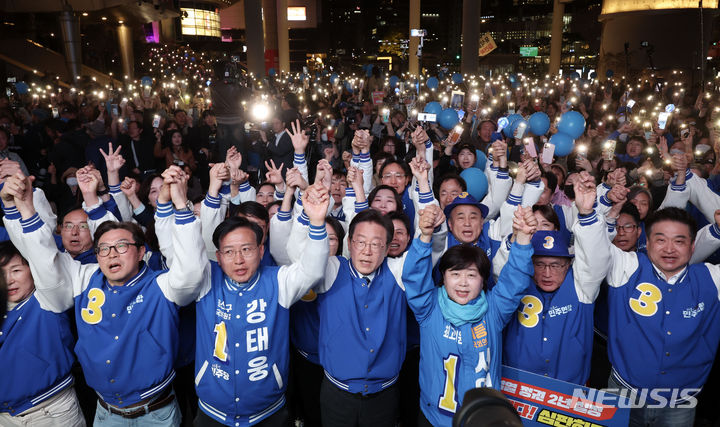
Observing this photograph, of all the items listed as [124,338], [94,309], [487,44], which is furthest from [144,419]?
[487,44]

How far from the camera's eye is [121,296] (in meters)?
2.57

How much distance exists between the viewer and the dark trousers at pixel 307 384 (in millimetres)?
3350

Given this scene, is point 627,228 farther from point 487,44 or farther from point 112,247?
point 487,44

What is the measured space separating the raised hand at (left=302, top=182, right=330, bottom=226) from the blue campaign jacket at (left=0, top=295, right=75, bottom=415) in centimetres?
152

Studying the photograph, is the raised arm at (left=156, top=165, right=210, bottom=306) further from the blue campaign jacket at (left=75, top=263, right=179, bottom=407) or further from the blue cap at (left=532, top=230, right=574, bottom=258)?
the blue cap at (left=532, top=230, right=574, bottom=258)

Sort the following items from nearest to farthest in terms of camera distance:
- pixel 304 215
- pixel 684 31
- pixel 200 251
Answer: pixel 200 251, pixel 304 215, pixel 684 31

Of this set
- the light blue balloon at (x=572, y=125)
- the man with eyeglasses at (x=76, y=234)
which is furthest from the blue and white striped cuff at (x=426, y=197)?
the light blue balloon at (x=572, y=125)

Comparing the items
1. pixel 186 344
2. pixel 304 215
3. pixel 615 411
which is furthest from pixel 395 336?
pixel 186 344

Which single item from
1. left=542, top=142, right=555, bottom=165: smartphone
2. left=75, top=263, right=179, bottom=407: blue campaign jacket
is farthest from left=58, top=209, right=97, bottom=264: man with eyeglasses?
left=542, top=142, right=555, bottom=165: smartphone

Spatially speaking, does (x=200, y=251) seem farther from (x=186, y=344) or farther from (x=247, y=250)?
(x=186, y=344)

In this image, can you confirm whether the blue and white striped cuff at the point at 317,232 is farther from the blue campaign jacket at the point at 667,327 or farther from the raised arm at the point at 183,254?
the blue campaign jacket at the point at 667,327

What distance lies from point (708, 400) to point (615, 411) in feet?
7.54

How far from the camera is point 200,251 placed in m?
2.52

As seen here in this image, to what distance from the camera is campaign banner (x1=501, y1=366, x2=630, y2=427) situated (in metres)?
2.03
